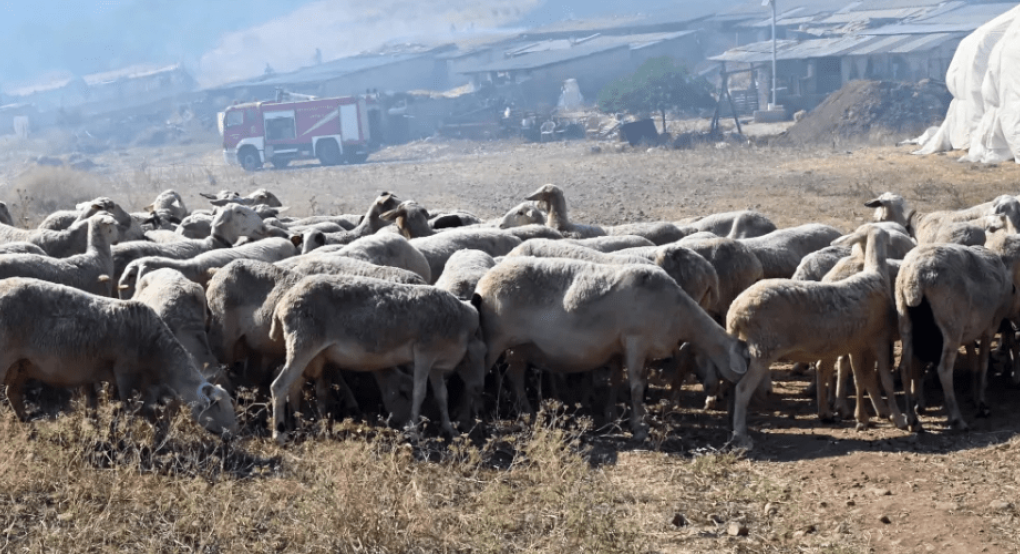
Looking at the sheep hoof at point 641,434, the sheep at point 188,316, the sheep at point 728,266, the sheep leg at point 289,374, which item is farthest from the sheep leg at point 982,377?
the sheep at point 188,316

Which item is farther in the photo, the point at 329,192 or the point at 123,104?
the point at 123,104

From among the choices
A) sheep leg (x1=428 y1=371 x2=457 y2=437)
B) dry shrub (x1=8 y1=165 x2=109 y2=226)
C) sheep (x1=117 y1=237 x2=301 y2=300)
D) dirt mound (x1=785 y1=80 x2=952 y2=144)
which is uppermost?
sheep (x1=117 y1=237 x2=301 y2=300)

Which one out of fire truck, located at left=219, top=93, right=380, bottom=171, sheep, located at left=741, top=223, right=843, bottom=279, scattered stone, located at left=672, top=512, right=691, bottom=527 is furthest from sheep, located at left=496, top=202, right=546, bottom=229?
fire truck, located at left=219, top=93, right=380, bottom=171

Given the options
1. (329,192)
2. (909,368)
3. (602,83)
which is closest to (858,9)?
(602,83)

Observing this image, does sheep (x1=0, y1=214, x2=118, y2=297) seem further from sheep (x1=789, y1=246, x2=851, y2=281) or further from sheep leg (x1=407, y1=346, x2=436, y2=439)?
sheep (x1=789, y1=246, x2=851, y2=281)

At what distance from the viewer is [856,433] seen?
27.2ft

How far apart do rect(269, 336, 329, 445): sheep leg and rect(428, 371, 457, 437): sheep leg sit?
0.80m

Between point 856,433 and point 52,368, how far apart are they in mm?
5238

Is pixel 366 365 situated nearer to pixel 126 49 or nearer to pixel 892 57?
pixel 892 57

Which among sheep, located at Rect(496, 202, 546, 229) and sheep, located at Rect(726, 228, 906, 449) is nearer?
sheep, located at Rect(726, 228, 906, 449)

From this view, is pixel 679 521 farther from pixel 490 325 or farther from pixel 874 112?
pixel 874 112

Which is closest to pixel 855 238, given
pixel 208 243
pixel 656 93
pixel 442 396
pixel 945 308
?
pixel 945 308

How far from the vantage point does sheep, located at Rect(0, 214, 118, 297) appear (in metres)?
9.38

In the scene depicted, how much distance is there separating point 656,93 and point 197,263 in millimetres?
51656
